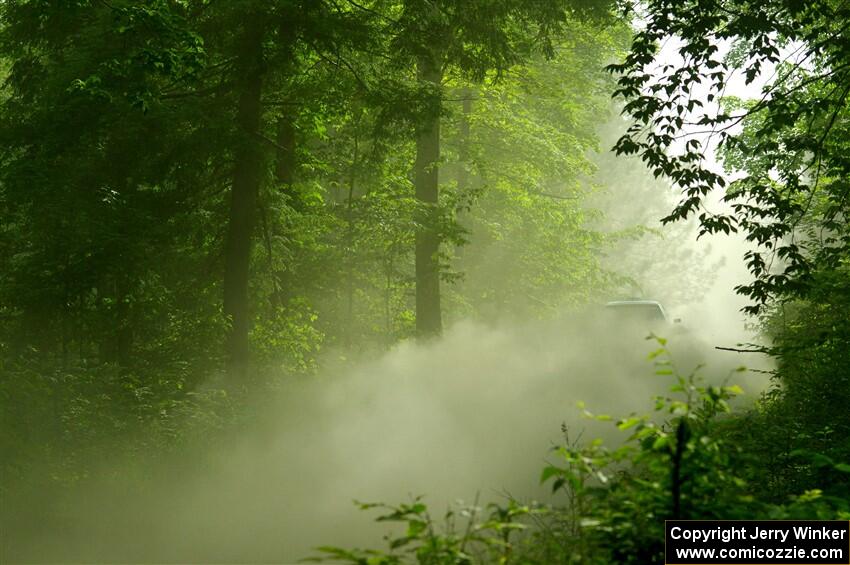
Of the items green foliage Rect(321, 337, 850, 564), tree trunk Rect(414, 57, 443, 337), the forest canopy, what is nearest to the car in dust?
the forest canopy

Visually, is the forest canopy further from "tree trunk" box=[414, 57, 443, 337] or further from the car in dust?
the car in dust

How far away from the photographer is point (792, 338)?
1136 cm

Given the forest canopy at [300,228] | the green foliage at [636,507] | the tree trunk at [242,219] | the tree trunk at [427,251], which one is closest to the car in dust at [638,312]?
the forest canopy at [300,228]

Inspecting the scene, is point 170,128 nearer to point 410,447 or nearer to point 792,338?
point 410,447

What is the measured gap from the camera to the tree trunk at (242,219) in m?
16.0

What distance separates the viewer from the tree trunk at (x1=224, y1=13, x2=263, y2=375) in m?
16.0

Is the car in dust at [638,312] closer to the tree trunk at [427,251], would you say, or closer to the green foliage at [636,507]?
the tree trunk at [427,251]

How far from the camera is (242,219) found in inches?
650

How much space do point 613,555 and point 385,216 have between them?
1746cm

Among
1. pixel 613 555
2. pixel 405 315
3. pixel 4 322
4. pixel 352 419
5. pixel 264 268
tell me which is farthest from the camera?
pixel 405 315

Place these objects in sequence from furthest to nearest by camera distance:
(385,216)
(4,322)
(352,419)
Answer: (385,216) < (352,419) < (4,322)

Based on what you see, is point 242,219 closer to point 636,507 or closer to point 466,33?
point 466,33

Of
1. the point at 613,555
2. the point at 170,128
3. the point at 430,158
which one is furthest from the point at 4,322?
the point at 613,555

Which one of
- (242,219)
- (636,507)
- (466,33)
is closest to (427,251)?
(242,219)
